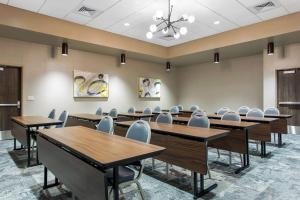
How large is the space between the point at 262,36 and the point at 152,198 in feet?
16.5

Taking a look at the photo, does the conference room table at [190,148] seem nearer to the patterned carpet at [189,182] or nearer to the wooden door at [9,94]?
the patterned carpet at [189,182]

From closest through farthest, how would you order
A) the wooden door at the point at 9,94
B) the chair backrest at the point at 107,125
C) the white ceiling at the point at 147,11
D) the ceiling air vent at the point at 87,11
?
1. the chair backrest at the point at 107,125
2. the white ceiling at the point at 147,11
3. the ceiling air vent at the point at 87,11
4. the wooden door at the point at 9,94

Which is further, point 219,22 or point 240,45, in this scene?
point 240,45

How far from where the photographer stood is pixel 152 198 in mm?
2324

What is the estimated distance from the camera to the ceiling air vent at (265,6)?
440 cm

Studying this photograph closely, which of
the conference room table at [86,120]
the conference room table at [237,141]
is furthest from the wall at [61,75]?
the conference room table at [237,141]

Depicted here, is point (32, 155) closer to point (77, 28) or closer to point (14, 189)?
point (14, 189)

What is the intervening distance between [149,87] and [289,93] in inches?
190

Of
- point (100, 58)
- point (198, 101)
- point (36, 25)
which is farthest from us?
point (198, 101)

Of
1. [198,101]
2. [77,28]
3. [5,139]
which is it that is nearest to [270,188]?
[77,28]

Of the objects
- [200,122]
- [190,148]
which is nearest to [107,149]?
[190,148]

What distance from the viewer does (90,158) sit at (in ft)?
5.01

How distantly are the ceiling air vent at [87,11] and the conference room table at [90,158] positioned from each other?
3402mm

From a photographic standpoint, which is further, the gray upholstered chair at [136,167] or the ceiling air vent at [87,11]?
the ceiling air vent at [87,11]
